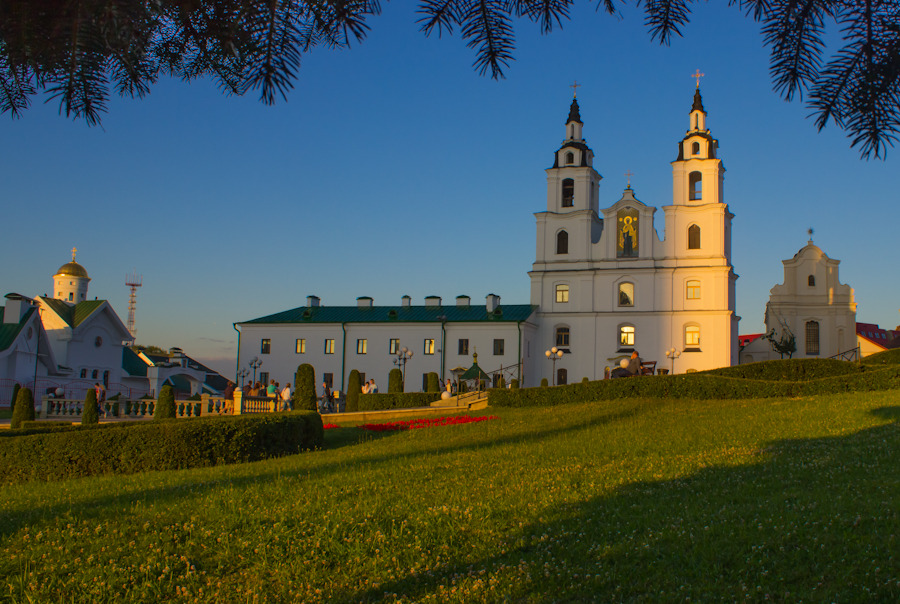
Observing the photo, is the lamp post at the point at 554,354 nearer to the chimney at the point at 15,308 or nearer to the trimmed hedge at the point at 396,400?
the trimmed hedge at the point at 396,400

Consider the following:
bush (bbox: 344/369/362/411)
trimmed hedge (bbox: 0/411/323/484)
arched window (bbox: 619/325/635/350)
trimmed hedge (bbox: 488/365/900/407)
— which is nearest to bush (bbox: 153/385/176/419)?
trimmed hedge (bbox: 0/411/323/484)

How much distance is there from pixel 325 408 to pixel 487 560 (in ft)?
111

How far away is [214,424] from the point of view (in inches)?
550

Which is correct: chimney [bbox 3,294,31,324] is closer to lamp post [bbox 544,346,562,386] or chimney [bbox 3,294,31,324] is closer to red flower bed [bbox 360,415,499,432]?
red flower bed [bbox 360,415,499,432]

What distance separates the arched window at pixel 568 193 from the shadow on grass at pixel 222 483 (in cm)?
3580

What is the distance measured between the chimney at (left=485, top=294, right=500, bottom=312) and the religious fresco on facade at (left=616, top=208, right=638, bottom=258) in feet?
29.3

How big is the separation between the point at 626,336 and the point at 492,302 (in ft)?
31.1

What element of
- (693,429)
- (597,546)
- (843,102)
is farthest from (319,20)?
(693,429)

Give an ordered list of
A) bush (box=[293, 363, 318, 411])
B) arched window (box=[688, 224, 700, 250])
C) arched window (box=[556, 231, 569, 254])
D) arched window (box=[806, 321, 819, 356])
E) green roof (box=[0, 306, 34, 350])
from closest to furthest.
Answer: bush (box=[293, 363, 318, 411]), green roof (box=[0, 306, 34, 350]), arched window (box=[688, 224, 700, 250]), arched window (box=[556, 231, 569, 254]), arched window (box=[806, 321, 819, 356])

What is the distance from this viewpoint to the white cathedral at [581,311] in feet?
157

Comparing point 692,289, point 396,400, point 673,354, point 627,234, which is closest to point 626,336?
point 673,354

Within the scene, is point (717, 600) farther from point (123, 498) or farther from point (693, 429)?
point (693, 429)

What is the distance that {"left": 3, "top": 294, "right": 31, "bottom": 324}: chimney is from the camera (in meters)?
37.9

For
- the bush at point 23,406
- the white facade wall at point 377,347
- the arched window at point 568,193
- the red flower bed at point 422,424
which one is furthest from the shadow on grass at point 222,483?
the arched window at point 568,193
